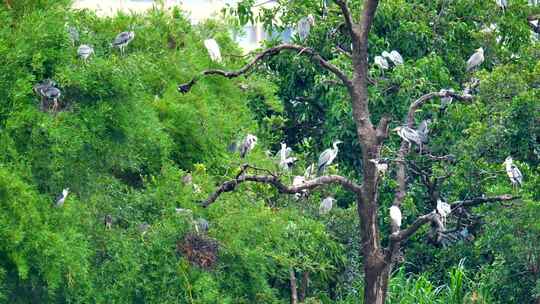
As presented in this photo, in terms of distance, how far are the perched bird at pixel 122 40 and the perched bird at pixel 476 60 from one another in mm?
4205

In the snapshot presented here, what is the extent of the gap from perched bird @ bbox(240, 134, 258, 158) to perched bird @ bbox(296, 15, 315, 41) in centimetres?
232

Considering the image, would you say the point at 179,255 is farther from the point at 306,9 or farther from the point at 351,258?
the point at 306,9

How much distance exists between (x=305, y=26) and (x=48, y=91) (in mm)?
4868

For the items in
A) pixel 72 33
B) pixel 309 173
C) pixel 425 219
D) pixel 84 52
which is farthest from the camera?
pixel 309 173

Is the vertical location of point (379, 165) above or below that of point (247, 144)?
above

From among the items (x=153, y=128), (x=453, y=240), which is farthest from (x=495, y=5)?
(x=153, y=128)

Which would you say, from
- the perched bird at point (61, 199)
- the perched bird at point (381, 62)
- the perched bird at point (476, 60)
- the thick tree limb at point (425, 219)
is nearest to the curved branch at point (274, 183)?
the thick tree limb at point (425, 219)

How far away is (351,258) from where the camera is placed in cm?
1291

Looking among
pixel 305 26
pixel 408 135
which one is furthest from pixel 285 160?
pixel 408 135

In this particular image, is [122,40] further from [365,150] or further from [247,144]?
[365,150]

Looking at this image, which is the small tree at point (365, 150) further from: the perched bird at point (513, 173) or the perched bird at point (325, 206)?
the perched bird at point (325, 206)

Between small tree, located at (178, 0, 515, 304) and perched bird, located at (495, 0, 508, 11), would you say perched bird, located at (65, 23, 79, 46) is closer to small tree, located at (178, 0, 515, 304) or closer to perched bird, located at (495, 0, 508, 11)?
small tree, located at (178, 0, 515, 304)

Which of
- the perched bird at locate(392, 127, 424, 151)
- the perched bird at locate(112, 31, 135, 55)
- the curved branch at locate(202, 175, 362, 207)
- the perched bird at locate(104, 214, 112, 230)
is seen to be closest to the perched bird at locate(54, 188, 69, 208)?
the perched bird at locate(104, 214, 112, 230)

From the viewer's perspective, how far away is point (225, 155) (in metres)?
12.2
